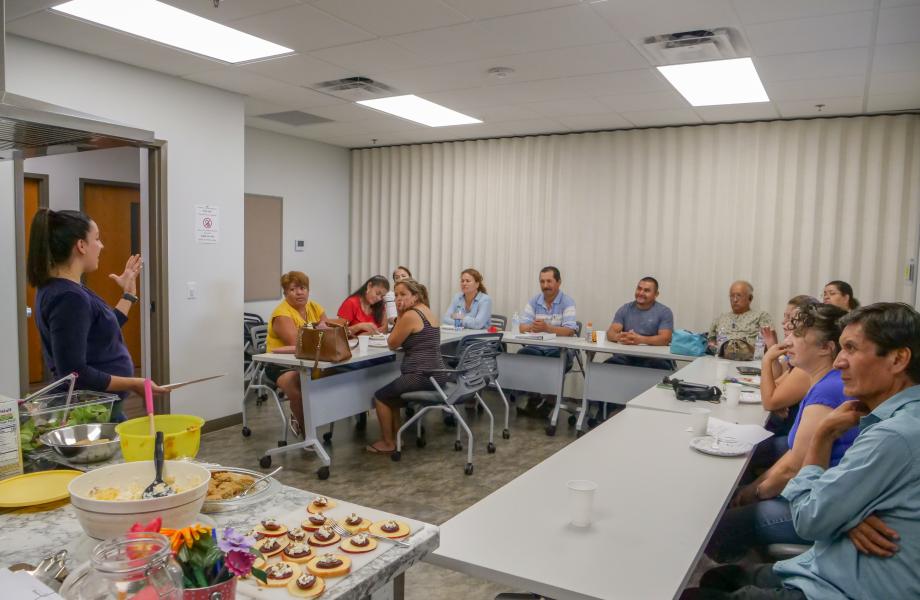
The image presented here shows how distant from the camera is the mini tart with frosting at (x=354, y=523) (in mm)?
1366

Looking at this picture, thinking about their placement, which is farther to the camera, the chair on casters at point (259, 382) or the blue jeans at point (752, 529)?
the chair on casters at point (259, 382)

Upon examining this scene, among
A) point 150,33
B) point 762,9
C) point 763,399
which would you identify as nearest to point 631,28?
point 762,9

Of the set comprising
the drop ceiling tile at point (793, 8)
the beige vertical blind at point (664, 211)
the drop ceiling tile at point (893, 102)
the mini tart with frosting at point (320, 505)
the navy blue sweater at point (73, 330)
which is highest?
the drop ceiling tile at point (793, 8)

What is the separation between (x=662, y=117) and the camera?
19.7 ft

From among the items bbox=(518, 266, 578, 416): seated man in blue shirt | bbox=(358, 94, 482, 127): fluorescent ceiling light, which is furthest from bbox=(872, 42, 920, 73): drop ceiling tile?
bbox=(358, 94, 482, 127): fluorescent ceiling light

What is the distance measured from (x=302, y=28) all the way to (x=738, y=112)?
3.89 meters

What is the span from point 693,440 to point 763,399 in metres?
0.83

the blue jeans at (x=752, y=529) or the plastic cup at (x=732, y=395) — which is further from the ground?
the plastic cup at (x=732, y=395)

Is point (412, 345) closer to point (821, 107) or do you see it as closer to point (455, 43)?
point (455, 43)

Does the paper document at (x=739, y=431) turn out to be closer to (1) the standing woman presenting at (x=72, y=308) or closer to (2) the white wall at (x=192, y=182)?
(1) the standing woman presenting at (x=72, y=308)

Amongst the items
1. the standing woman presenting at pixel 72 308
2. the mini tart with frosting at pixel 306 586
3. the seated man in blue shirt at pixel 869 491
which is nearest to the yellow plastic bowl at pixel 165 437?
the mini tart with frosting at pixel 306 586

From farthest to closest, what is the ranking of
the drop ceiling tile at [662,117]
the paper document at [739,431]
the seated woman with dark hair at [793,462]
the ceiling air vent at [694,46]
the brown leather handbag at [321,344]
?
the drop ceiling tile at [662,117]
the brown leather handbag at [321,344]
the ceiling air vent at [694,46]
the paper document at [739,431]
the seated woman with dark hair at [793,462]

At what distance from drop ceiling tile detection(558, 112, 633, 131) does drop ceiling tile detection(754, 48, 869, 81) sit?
5.45 ft

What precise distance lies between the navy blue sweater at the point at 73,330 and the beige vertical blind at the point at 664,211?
5223mm
